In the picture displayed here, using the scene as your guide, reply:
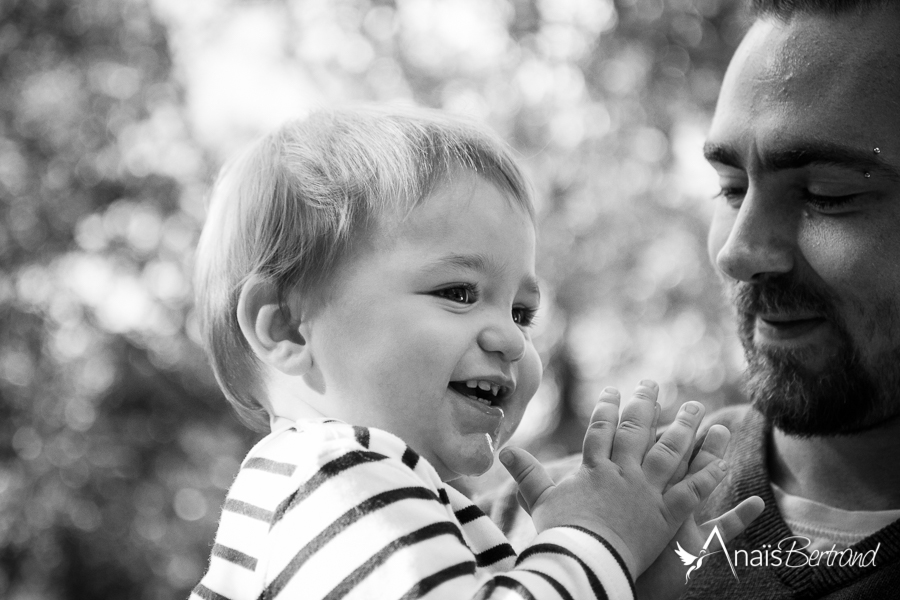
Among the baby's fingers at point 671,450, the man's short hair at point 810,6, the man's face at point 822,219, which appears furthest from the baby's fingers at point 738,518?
the man's short hair at point 810,6

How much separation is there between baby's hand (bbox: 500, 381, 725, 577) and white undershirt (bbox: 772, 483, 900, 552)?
0.53 m

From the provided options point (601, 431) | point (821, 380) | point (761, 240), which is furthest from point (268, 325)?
point (821, 380)

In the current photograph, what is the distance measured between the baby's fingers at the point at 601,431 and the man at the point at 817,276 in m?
0.50

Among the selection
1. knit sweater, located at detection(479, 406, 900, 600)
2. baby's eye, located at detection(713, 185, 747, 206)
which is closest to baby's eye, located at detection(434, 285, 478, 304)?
knit sweater, located at detection(479, 406, 900, 600)

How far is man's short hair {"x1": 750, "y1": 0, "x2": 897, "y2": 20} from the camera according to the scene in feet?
6.09

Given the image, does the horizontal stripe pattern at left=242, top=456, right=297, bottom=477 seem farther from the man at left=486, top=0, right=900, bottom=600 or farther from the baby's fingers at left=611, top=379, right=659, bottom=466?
the man at left=486, top=0, right=900, bottom=600

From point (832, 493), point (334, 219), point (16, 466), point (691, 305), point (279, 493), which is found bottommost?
point (16, 466)

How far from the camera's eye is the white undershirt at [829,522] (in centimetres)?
176

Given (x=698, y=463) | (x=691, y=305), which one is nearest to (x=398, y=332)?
(x=698, y=463)

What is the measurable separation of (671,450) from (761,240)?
2.29 ft

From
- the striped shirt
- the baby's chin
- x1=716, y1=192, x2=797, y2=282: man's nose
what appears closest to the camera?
the striped shirt

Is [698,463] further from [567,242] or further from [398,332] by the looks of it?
[567,242]

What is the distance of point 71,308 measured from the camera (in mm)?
8133

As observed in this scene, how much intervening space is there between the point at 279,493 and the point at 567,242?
9803 mm
